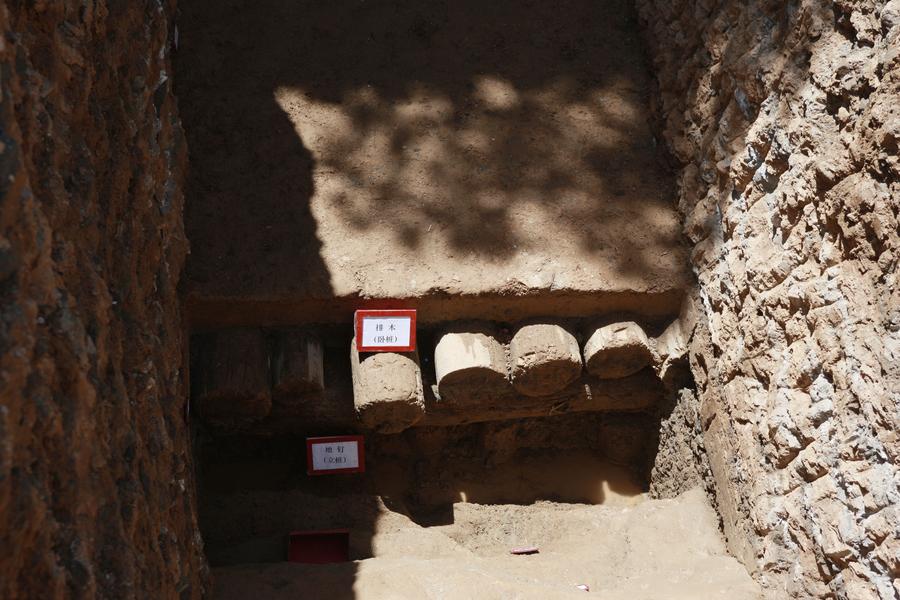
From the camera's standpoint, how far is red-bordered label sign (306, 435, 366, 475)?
330 cm

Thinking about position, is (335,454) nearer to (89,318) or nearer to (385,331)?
(385,331)

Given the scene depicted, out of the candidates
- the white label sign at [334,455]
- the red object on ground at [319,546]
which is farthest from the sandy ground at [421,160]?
the red object on ground at [319,546]

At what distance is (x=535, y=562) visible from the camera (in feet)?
9.68

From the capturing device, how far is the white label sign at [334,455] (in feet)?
10.8

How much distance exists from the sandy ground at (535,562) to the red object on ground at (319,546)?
4.2 inches

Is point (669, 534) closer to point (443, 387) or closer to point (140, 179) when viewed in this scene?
point (443, 387)

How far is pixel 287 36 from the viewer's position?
3848mm

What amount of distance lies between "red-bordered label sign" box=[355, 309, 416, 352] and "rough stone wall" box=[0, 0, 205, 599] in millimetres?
670

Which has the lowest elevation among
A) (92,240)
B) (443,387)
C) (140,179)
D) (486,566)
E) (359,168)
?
(486,566)

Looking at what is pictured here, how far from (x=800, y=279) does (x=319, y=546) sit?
5.55 feet

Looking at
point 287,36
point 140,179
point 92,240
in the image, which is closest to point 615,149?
point 287,36

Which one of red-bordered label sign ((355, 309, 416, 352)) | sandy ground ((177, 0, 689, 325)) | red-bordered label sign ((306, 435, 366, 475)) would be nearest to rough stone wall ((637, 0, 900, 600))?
sandy ground ((177, 0, 689, 325))

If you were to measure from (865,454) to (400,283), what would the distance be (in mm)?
1526

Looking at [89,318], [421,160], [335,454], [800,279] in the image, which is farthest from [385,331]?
[89,318]
